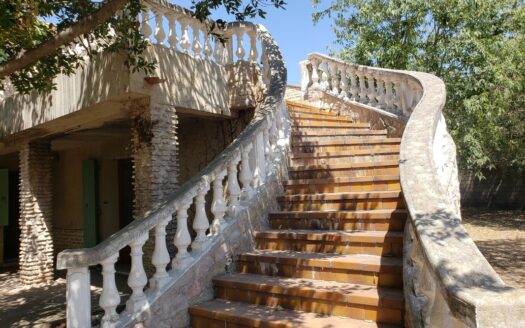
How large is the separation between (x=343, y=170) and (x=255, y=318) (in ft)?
9.06

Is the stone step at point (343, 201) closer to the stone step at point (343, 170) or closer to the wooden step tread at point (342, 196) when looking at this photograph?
the wooden step tread at point (342, 196)

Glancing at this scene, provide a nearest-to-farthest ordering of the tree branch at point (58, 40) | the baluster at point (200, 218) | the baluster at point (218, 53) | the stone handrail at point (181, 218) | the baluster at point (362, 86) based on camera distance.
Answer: the stone handrail at point (181, 218) → the tree branch at point (58, 40) → the baluster at point (200, 218) → the baluster at point (218, 53) → the baluster at point (362, 86)

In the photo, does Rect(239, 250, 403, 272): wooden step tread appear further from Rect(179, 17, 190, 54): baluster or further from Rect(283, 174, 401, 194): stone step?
Rect(179, 17, 190, 54): baluster

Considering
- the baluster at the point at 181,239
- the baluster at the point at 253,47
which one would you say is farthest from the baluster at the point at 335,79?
the baluster at the point at 181,239

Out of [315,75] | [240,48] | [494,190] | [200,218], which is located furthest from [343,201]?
[494,190]

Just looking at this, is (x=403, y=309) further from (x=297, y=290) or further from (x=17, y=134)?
(x=17, y=134)

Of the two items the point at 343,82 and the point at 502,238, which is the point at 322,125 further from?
the point at 502,238

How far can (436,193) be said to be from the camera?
2.50 metres

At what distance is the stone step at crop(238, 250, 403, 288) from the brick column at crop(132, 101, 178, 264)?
1.97m

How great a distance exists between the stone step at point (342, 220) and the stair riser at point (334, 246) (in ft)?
1.08

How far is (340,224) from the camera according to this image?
4523 mm

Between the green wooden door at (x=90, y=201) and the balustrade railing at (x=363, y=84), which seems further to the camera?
the green wooden door at (x=90, y=201)

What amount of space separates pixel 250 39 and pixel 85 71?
2.87 m

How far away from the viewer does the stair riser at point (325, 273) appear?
135 inches
